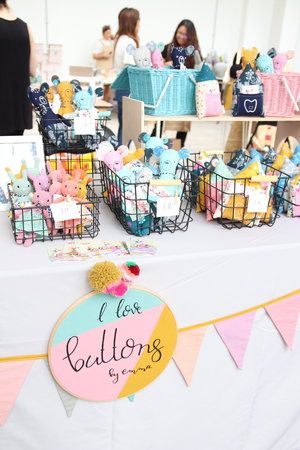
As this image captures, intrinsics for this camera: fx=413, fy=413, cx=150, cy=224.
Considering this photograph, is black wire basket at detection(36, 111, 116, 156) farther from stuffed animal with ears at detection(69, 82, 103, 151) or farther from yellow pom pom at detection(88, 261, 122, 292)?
yellow pom pom at detection(88, 261, 122, 292)

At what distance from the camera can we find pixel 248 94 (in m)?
1.60

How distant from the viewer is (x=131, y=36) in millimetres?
3039

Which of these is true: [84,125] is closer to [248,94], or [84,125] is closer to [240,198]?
[240,198]

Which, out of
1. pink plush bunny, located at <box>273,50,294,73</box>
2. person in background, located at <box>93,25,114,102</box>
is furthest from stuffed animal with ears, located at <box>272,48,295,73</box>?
person in background, located at <box>93,25,114,102</box>

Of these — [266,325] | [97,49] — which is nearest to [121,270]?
[266,325]

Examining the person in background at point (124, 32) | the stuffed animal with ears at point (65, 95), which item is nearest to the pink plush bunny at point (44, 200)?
the stuffed animal with ears at point (65, 95)

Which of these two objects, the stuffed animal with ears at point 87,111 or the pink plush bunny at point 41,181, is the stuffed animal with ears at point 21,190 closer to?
the pink plush bunny at point 41,181

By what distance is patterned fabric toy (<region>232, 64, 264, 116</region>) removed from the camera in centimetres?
159

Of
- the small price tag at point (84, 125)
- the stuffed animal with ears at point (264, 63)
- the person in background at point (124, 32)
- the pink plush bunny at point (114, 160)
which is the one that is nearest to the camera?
the pink plush bunny at point (114, 160)

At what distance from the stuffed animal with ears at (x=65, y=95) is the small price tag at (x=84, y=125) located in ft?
0.33

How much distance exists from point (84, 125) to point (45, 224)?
0.37 metres

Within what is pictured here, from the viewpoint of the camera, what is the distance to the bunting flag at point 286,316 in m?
1.08

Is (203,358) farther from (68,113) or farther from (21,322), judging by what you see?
(68,113)

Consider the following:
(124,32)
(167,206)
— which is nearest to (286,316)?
(167,206)
